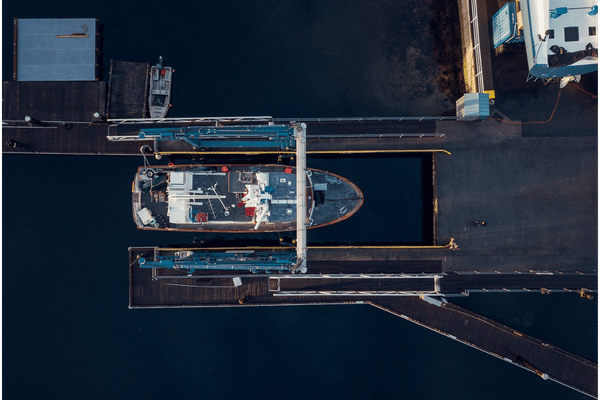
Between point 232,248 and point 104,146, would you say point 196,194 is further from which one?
point 104,146

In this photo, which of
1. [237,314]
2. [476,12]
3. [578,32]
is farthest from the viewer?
[237,314]

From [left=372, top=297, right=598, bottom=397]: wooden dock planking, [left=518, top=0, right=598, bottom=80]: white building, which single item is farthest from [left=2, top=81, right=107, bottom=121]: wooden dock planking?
[left=518, top=0, right=598, bottom=80]: white building

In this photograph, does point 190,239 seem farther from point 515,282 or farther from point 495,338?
point 515,282

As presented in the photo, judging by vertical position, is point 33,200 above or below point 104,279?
above

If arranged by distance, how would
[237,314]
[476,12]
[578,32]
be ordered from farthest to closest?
1. [237,314]
2. [476,12]
3. [578,32]

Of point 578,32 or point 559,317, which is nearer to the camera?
point 578,32

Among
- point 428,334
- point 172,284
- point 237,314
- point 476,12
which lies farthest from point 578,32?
point 172,284
